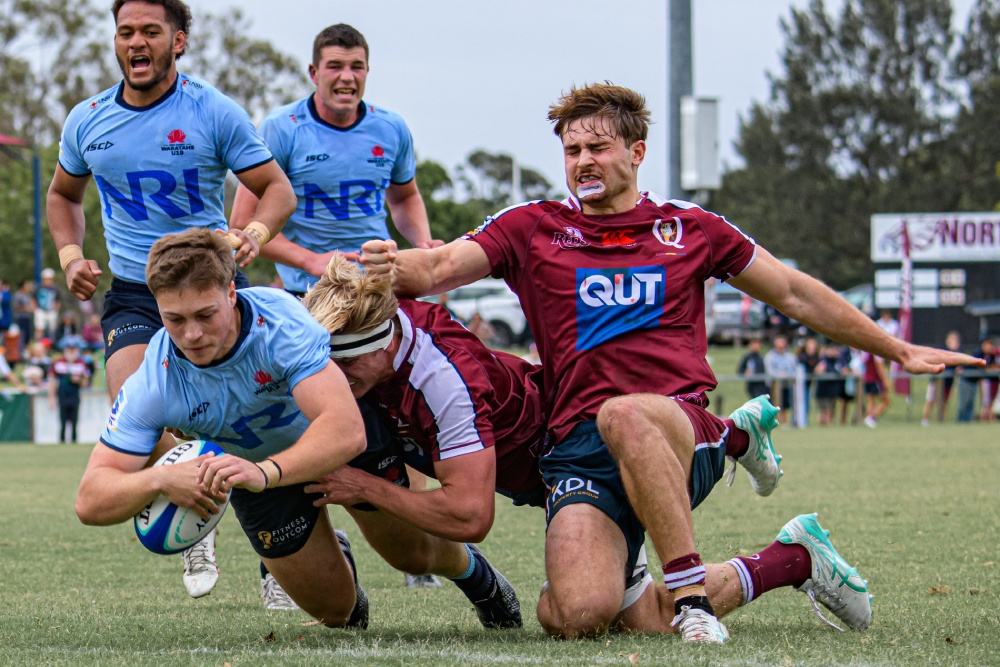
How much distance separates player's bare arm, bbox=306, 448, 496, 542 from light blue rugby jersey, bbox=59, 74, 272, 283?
A: 6.21 feet

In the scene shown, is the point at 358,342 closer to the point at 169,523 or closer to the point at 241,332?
the point at 241,332

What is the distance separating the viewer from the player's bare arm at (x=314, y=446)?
3984mm

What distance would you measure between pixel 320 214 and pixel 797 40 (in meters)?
56.6

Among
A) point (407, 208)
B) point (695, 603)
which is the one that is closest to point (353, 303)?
point (695, 603)

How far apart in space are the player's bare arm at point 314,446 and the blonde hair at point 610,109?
1.54m

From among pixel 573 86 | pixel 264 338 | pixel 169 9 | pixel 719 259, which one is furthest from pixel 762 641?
pixel 169 9

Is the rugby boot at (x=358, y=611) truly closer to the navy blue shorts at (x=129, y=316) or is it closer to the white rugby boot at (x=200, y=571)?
the white rugby boot at (x=200, y=571)

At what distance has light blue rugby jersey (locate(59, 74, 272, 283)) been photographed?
228 inches

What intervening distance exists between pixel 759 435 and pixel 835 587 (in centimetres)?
75

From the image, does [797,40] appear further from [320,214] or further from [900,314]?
[320,214]

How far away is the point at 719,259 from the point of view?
5.05m

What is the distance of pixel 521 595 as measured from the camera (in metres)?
6.14

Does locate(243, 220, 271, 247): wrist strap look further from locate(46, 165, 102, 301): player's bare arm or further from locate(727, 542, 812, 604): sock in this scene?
locate(727, 542, 812, 604): sock

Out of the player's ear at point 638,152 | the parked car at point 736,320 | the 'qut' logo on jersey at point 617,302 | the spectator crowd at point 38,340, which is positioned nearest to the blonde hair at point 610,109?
the player's ear at point 638,152
